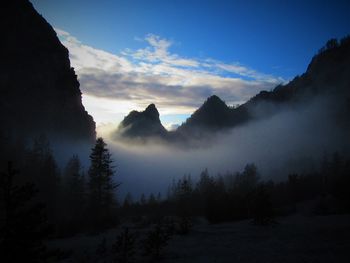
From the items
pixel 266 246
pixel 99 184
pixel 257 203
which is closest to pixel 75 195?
pixel 99 184

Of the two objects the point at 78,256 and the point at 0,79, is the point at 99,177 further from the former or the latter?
the point at 0,79

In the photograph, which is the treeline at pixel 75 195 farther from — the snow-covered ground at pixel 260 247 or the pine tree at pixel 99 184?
the snow-covered ground at pixel 260 247

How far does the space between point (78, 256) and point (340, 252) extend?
15.7 metres

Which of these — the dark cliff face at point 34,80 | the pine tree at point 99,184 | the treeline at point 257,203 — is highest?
the dark cliff face at point 34,80

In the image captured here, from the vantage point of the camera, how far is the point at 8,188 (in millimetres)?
9500

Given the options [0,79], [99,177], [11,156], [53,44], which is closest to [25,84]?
[0,79]

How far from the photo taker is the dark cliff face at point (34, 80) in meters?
102

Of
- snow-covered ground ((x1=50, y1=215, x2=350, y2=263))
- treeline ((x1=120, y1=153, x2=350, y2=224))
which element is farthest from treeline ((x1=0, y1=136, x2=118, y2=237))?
treeline ((x1=120, y1=153, x2=350, y2=224))

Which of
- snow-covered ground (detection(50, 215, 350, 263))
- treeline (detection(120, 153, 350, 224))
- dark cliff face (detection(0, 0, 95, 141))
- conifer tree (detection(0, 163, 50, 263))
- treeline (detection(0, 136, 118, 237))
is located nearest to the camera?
conifer tree (detection(0, 163, 50, 263))

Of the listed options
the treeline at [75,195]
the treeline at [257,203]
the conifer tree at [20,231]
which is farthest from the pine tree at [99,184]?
the conifer tree at [20,231]

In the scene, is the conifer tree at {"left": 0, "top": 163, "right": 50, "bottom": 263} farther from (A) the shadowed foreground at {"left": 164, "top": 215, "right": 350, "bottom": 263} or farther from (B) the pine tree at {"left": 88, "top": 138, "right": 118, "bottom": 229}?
(B) the pine tree at {"left": 88, "top": 138, "right": 118, "bottom": 229}

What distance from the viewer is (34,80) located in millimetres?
113000

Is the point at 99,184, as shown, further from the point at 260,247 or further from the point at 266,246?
the point at 266,246

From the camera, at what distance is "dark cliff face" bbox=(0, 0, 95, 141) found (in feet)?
334
